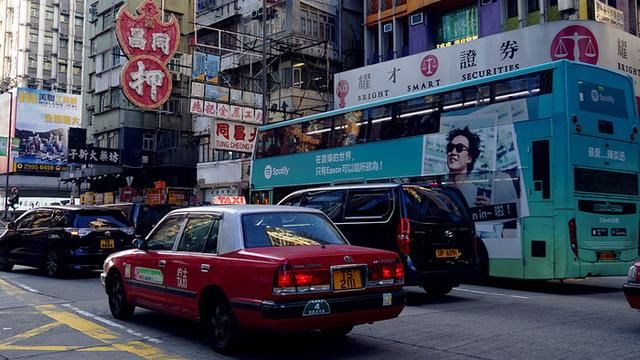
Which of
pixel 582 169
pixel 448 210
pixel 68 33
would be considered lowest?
pixel 448 210

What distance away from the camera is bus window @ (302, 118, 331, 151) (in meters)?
16.4

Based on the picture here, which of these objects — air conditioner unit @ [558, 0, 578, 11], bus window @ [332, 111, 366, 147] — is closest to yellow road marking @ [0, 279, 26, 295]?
bus window @ [332, 111, 366, 147]

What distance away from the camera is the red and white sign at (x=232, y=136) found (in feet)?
90.9

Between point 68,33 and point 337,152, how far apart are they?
8126cm

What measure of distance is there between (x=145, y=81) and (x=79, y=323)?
24.3 metres

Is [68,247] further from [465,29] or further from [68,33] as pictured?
[68,33]

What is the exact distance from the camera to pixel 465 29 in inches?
1074

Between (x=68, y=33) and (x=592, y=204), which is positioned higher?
(x=68, y=33)

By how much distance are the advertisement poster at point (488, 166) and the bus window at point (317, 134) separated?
3.60m

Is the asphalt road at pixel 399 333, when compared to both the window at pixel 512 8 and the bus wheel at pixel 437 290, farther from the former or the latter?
the window at pixel 512 8

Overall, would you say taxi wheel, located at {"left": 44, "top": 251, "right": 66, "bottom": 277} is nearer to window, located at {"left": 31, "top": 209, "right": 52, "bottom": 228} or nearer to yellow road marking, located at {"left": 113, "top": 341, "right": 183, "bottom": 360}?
window, located at {"left": 31, "top": 209, "right": 52, "bottom": 228}

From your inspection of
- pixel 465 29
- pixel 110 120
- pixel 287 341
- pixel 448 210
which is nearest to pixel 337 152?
pixel 448 210

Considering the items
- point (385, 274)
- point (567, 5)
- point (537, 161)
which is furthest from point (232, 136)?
point (385, 274)

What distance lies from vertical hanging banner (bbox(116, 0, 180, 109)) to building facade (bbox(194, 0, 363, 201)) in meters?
2.21
